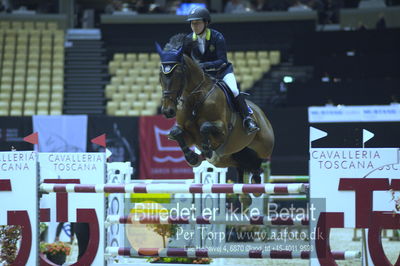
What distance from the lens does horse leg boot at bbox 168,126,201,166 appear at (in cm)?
→ 653

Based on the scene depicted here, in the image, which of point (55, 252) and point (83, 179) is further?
point (55, 252)

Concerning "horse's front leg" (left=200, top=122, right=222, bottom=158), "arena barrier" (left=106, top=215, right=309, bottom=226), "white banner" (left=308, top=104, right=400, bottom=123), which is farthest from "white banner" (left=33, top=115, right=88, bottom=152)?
"arena barrier" (left=106, top=215, right=309, bottom=226)

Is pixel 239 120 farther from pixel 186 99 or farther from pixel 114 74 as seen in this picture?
pixel 114 74

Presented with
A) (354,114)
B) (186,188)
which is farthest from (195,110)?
(354,114)

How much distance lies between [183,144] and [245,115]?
34.4 inches

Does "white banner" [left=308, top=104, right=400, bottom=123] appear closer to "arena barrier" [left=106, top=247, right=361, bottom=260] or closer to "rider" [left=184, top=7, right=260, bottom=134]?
Answer: "rider" [left=184, top=7, right=260, bottom=134]

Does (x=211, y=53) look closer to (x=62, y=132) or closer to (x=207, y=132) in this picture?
(x=207, y=132)

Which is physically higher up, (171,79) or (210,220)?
(171,79)

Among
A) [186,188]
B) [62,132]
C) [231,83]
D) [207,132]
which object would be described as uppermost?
[231,83]

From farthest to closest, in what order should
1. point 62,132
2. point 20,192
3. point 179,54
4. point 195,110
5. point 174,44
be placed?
1. point 62,132
2. point 195,110
3. point 174,44
4. point 179,54
5. point 20,192

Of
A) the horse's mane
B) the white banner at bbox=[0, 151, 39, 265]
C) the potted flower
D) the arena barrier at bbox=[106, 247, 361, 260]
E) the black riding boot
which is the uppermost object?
the horse's mane

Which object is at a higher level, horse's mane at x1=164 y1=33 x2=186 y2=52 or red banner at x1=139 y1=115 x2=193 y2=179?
horse's mane at x1=164 y1=33 x2=186 y2=52

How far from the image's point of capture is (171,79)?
6.36m

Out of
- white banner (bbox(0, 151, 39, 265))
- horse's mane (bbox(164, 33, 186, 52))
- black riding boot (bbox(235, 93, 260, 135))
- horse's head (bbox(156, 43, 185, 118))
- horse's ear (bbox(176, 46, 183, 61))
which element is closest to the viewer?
white banner (bbox(0, 151, 39, 265))
